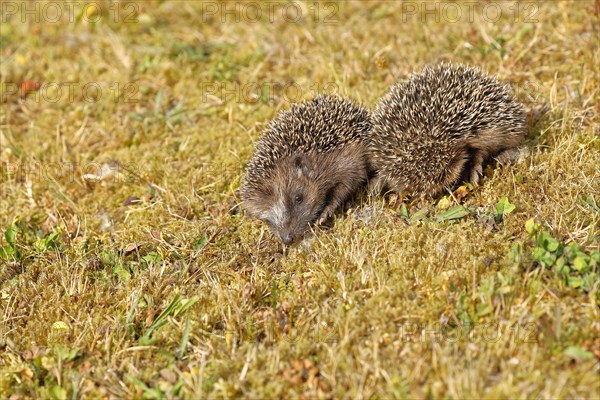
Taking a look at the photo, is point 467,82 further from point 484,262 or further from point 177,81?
point 177,81

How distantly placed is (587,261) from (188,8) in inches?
320

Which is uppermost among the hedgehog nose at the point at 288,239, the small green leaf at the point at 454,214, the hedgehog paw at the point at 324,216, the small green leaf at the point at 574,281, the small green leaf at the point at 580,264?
the small green leaf at the point at 580,264

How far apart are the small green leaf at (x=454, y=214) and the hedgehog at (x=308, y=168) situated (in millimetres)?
1022

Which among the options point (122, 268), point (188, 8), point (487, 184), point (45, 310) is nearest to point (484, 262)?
point (487, 184)

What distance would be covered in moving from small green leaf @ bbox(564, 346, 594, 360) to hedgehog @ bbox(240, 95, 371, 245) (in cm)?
277

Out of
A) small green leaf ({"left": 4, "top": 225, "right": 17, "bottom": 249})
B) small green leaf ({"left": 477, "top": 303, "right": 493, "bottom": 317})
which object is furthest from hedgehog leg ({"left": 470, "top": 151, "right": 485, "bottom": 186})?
small green leaf ({"left": 4, "top": 225, "right": 17, "bottom": 249})

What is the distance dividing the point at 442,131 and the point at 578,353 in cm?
259

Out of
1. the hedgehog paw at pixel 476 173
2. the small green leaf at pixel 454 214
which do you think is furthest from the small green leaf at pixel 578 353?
the hedgehog paw at pixel 476 173

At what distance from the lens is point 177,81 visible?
9.59 meters

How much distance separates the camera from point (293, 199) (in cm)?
655

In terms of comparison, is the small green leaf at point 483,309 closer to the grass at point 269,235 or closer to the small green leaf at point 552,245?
the grass at point 269,235

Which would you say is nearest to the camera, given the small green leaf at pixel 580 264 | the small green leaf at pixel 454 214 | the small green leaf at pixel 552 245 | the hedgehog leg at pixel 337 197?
the small green leaf at pixel 580 264

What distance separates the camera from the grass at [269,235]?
194 inches

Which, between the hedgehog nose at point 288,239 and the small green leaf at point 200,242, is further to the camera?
the small green leaf at point 200,242
